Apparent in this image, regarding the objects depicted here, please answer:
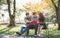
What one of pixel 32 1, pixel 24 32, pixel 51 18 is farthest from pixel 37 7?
pixel 24 32

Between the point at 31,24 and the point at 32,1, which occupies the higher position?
the point at 32,1

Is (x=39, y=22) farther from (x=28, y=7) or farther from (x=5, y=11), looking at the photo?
(x=28, y=7)

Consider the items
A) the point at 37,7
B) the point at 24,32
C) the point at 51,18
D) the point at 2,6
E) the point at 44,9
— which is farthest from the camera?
the point at 37,7

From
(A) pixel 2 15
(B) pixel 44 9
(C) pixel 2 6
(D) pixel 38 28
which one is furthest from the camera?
(B) pixel 44 9

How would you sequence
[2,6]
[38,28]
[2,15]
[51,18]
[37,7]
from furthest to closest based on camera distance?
[37,7] → [2,15] → [2,6] → [51,18] → [38,28]

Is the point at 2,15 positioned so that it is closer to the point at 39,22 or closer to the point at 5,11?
the point at 5,11

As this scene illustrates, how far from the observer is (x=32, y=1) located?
1313 inches

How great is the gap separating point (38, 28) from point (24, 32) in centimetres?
115

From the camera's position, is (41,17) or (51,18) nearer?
(41,17)

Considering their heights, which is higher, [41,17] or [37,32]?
[41,17]

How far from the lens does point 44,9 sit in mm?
30359

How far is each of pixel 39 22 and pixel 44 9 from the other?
19.7m

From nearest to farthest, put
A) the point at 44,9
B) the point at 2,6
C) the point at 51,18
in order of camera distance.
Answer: the point at 51,18 → the point at 2,6 → the point at 44,9

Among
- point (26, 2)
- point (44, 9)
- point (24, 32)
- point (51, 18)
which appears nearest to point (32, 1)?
point (26, 2)
